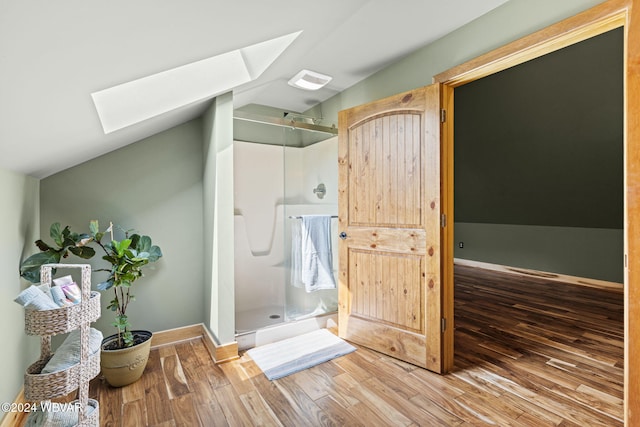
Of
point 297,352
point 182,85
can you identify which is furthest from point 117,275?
point 297,352

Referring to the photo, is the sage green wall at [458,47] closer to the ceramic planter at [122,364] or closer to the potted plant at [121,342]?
the potted plant at [121,342]

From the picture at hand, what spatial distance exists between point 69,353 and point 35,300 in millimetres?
307

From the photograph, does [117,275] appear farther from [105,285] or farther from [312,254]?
[312,254]

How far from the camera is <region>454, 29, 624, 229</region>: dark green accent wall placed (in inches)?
121

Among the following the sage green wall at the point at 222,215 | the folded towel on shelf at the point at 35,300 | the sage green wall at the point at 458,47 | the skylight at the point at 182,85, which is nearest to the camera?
the folded towel on shelf at the point at 35,300

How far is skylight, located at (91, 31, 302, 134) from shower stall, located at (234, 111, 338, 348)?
743 millimetres

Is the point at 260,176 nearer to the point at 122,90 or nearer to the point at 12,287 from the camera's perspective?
the point at 122,90

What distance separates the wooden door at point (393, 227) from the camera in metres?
2.11

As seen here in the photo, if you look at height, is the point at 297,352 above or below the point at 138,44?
below

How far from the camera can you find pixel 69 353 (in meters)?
1.39

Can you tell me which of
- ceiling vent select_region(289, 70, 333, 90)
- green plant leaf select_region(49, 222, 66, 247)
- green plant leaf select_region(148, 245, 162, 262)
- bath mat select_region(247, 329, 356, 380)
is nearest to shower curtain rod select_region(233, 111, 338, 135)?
ceiling vent select_region(289, 70, 333, 90)

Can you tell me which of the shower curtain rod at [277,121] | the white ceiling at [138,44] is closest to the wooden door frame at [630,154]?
the white ceiling at [138,44]

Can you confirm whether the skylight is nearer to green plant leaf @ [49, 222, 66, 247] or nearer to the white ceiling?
the white ceiling

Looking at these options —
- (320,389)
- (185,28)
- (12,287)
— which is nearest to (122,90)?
(185,28)
